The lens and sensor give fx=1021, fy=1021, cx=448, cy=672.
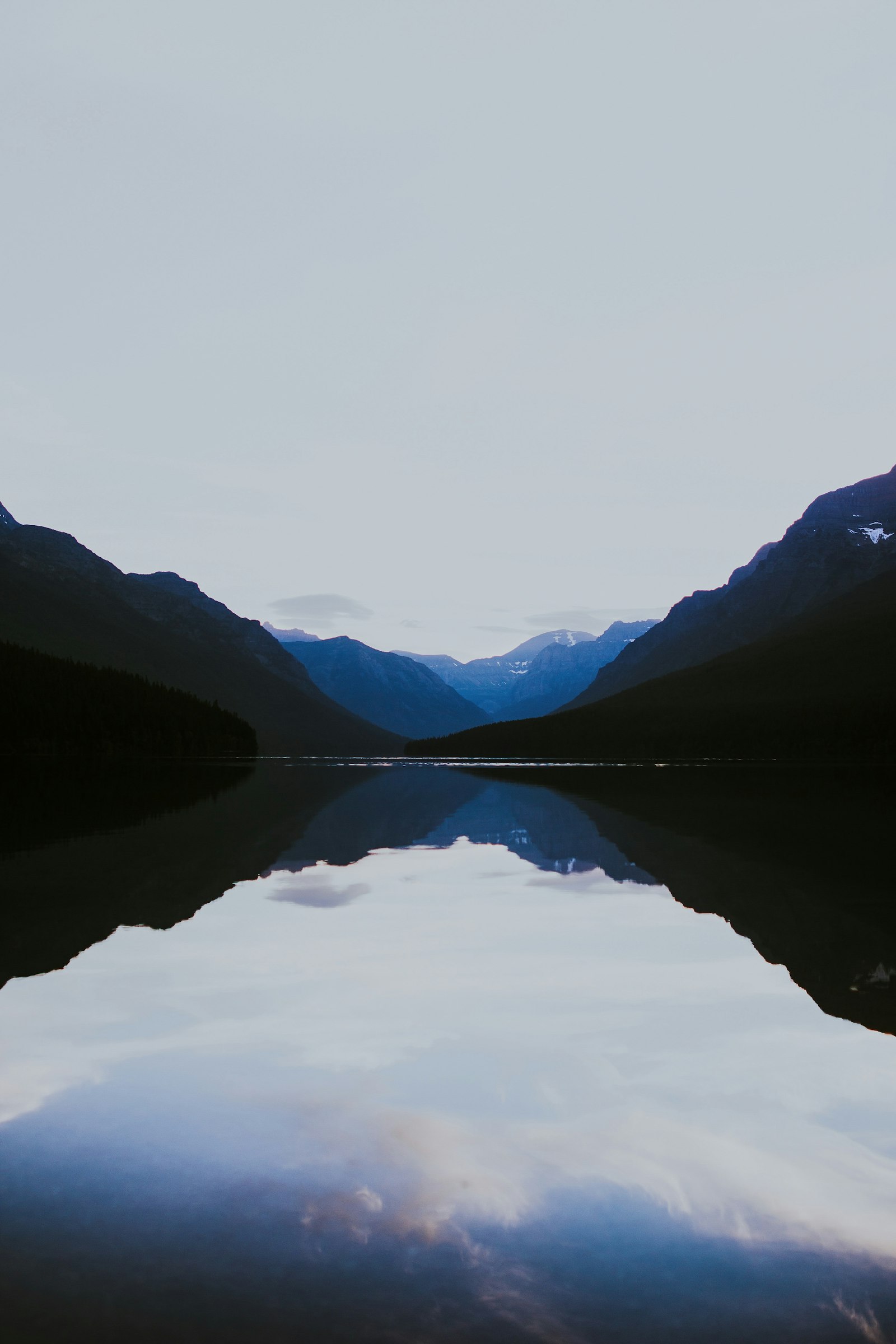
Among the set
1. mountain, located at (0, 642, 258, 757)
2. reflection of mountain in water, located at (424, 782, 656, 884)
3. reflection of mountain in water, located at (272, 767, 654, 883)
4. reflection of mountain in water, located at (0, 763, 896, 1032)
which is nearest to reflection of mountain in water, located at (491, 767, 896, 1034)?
reflection of mountain in water, located at (0, 763, 896, 1032)

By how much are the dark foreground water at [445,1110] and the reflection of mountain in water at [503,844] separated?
204mm

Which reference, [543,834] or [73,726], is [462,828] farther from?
[73,726]

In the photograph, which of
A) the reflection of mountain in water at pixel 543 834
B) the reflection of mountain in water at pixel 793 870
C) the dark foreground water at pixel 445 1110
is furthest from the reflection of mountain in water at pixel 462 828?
the dark foreground water at pixel 445 1110

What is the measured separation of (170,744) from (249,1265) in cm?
19752

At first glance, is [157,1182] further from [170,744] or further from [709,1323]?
[170,744]

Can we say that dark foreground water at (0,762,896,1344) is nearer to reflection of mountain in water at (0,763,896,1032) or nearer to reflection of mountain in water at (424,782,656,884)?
reflection of mountain in water at (0,763,896,1032)

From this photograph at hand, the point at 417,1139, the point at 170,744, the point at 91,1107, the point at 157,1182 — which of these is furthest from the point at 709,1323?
the point at 170,744

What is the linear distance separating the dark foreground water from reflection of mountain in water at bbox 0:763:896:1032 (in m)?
0.20

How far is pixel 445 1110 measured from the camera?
10.6 meters

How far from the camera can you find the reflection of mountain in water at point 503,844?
19047 millimetres

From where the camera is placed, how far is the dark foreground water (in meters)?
6.93

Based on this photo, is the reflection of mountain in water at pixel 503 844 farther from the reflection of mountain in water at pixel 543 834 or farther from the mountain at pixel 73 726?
the mountain at pixel 73 726

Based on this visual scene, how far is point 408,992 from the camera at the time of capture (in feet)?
51.6

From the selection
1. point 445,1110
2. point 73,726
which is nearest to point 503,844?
point 445,1110
